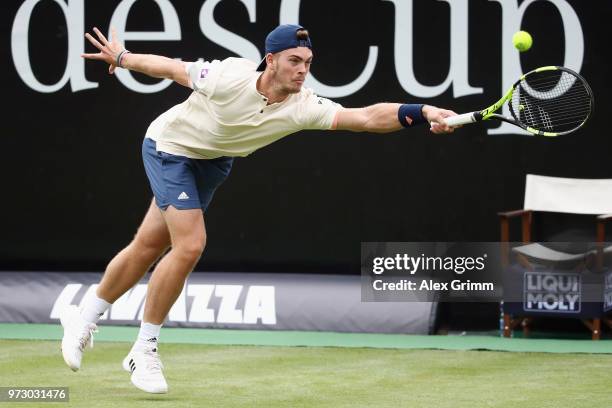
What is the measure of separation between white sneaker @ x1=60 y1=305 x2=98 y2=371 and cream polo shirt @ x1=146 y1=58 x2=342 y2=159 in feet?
2.95

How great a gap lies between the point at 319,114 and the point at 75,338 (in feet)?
4.99

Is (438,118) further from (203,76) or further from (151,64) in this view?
(151,64)

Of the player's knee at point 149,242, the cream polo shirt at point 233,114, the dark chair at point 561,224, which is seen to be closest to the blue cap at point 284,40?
the cream polo shirt at point 233,114

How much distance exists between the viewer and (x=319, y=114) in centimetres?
552

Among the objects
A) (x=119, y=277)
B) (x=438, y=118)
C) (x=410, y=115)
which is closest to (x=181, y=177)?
(x=119, y=277)

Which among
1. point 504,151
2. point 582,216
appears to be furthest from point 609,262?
point 504,151

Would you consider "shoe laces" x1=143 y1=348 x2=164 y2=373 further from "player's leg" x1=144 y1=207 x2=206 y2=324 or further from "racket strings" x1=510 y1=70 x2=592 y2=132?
"racket strings" x1=510 y1=70 x2=592 y2=132

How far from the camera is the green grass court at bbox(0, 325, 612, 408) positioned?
560cm

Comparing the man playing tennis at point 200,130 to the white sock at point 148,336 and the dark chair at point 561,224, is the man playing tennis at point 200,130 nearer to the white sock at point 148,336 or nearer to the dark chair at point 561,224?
the white sock at point 148,336

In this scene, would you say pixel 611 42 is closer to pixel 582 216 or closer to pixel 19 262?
pixel 582 216

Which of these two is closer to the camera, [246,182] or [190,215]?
[190,215]

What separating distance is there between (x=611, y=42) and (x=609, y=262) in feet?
4.67

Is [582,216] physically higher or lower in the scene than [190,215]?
lower

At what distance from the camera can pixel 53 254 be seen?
937cm
